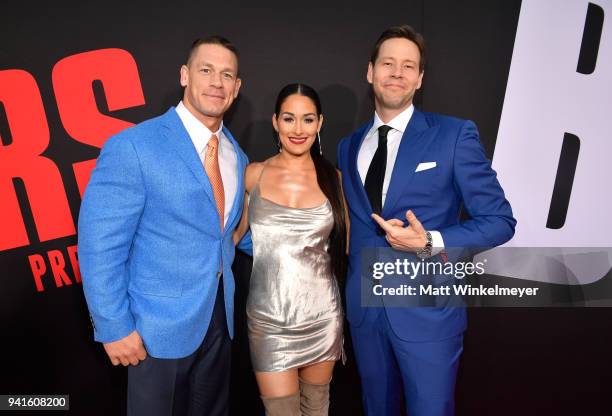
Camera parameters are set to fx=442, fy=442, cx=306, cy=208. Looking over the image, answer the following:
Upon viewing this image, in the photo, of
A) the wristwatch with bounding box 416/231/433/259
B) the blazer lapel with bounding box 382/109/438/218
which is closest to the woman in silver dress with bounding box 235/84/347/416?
the blazer lapel with bounding box 382/109/438/218

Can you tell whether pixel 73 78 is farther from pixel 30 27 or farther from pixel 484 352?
pixel 484 352

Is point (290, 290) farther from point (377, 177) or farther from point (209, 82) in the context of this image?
point (209, 82)

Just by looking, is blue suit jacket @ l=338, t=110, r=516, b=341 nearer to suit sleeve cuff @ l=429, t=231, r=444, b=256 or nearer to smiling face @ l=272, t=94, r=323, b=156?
suit sleeve cuff @ l=429, t=231, r=444, b=256

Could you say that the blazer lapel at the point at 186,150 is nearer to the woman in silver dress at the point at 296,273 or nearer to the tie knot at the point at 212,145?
the tie knot at the point at 212,145

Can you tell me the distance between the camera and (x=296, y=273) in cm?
214

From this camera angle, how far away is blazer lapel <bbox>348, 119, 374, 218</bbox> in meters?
2.04

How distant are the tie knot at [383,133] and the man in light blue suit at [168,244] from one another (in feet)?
2.36

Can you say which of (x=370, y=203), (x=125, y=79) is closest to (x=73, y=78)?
(x=125, y=79)

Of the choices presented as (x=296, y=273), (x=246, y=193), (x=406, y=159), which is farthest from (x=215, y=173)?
(x=406, y=159)

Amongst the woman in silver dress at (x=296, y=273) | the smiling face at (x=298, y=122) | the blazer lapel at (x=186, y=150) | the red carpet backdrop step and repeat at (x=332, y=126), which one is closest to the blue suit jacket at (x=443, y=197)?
the woman in silver dress at (x=296, y=273)

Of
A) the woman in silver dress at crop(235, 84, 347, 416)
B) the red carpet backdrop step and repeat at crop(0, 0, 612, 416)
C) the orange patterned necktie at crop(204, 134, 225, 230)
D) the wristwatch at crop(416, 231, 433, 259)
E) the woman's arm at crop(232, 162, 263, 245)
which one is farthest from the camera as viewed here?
the red carpet backdrop step and repeat at crop(0, 0, 612, 416)

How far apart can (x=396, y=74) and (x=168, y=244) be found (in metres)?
1.31

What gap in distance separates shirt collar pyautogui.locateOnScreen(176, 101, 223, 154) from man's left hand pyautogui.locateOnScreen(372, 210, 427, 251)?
0.86 m

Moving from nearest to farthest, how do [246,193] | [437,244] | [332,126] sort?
[437,244], [246,193], [332,126]
